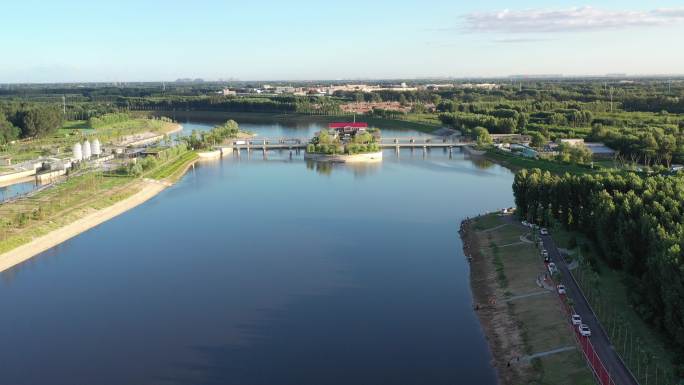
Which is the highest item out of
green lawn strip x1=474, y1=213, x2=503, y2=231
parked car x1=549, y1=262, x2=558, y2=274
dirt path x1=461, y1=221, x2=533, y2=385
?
green lawn strip x1=474, y1=213, x2=503, y2=231

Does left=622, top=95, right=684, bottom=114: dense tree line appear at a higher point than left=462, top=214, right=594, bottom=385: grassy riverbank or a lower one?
higher

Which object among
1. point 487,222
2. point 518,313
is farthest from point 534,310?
point 487,222

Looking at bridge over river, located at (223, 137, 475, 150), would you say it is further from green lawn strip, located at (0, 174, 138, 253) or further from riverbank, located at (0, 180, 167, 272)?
riverbank, located at (0, 180, 167, 272)

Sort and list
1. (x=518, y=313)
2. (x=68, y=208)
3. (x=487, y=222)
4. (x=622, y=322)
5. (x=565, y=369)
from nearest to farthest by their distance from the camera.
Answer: (x=565, y=369) → (x=622, y=322) → (x=518, y=313) → (x=487, y=222) → (x=68, y=208)

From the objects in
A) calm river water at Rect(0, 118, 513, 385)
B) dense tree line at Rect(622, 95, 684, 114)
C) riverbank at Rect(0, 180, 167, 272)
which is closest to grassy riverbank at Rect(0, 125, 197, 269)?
riverbank at Rect(0, 180, 167, 272)

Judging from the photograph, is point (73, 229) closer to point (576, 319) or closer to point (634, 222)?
point (576, 319)

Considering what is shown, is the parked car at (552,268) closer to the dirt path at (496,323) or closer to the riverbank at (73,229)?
the dirt path at (496,323)
